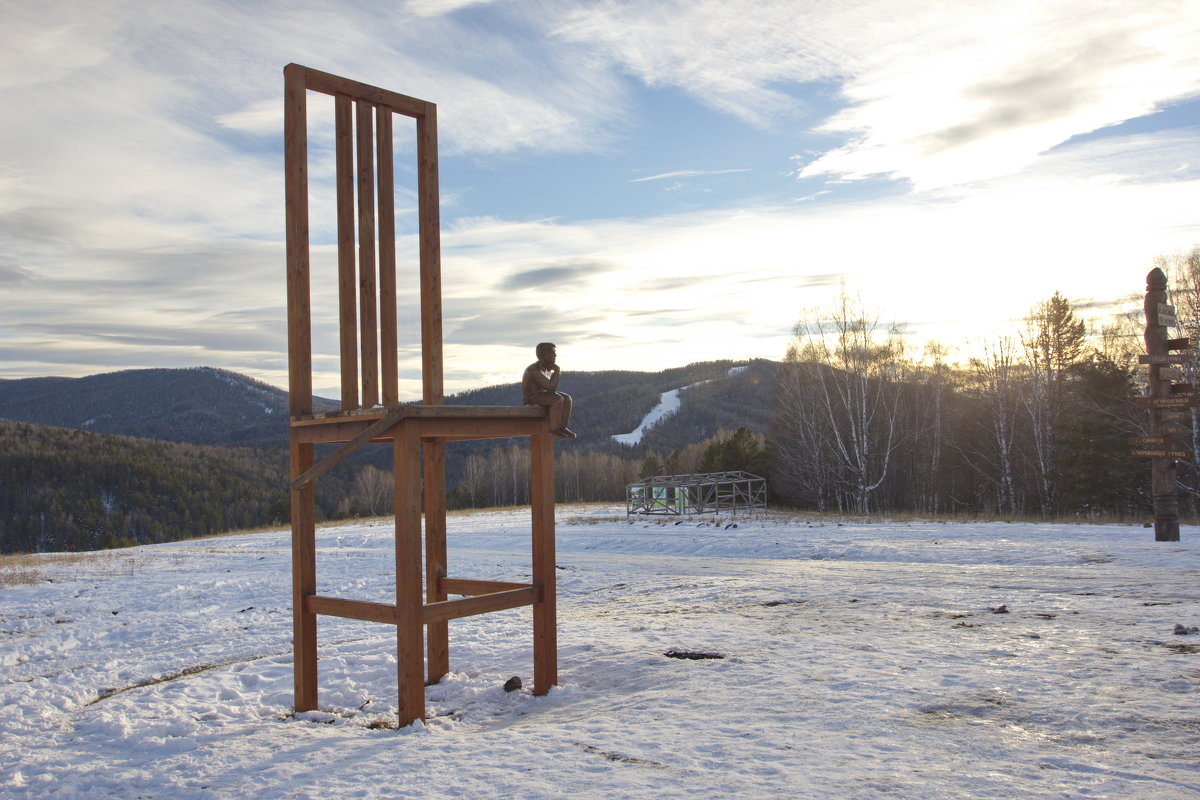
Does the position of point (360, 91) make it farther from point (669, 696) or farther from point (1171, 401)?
point (1171, 401)

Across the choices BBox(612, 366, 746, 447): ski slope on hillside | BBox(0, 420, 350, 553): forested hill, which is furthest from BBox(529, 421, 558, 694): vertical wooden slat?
BBox(612, 366, 746, 447): ski slope on hillside

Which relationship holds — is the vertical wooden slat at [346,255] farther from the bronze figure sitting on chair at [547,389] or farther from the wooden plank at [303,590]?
the bronze figure sitting on chair at [547,389]

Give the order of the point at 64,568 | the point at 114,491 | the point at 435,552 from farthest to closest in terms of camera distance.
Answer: the point at 114,491 → the point at 64,568 → the point at 435,552

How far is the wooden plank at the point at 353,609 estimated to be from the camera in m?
5.30

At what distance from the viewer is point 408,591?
16.9 feet

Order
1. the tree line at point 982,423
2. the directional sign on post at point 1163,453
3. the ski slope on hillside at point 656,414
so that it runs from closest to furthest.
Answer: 1. the directional sign on post at point 1163,453
2. the tree line at point 982,423
3. the ski slope on hillside at point 656,414

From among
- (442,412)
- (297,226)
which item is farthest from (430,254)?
(442,412)

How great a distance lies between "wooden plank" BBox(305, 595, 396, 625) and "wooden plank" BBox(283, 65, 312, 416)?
135 centimetres

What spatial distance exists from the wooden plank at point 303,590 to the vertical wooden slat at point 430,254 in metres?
1.15

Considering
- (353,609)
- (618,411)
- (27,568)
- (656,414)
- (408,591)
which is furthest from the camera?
(618,411)

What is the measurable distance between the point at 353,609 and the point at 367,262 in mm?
2476

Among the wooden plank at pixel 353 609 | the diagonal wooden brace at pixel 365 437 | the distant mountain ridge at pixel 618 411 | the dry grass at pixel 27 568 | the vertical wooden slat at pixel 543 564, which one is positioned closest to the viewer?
the diagonal wooden brace at pixel 365 437

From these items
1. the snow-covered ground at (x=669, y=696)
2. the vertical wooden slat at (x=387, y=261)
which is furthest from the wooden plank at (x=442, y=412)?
the snow-covered ground at (x=669, y=696)

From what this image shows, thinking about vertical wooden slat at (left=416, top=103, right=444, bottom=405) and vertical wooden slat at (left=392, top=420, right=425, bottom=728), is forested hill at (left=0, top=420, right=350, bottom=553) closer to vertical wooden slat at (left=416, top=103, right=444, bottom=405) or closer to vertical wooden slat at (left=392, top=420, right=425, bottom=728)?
vertical wooden slat at (left=416, top=103, right=444, bottom=405)
